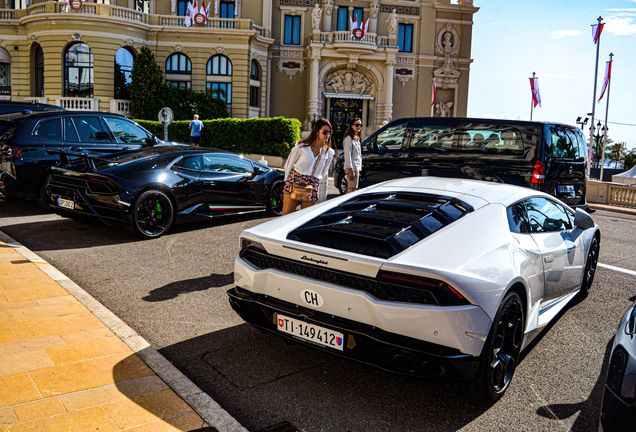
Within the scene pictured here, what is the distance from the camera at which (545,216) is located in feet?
14.9

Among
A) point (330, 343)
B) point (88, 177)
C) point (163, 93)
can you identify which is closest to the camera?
point (330, 343)

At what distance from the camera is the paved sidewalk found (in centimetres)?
302

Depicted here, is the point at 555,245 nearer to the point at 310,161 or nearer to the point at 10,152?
the point at 310,161

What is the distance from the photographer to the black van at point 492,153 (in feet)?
28.7

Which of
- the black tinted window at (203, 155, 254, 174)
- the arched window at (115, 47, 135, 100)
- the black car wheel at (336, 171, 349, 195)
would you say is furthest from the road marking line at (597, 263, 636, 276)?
the arched window at (115, 47, 135, 100)

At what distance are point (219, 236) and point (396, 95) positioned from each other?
118 feet

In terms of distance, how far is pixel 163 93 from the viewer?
3409 cm

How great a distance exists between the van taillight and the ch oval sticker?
6319 mm

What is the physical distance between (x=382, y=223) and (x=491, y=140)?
5954mm

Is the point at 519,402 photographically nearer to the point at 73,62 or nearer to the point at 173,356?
the point at 173,356

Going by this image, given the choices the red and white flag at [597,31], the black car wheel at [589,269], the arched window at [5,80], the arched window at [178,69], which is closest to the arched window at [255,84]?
the arched window at [178,69]

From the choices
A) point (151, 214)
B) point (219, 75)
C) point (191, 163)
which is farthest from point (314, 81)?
point (151, 214)

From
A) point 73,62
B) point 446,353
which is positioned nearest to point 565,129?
point 446,353

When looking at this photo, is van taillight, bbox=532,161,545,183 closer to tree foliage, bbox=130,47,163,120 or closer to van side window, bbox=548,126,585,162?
van side window, bbox=548,126,585,162
